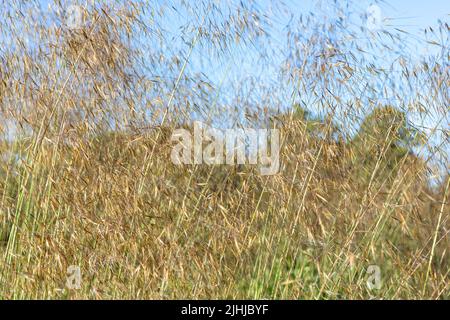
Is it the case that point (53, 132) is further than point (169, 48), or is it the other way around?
point (169, 48)

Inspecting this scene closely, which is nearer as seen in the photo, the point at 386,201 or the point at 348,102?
the point at 386,201

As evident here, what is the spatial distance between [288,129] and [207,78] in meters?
0.67

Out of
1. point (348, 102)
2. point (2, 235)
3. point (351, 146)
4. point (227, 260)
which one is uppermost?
point (348, 102)

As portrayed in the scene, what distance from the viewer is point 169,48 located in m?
3.34

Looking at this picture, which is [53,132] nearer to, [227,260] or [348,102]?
[227,260]

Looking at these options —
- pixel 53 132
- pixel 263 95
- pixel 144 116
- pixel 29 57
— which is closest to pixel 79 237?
pixel 53 132

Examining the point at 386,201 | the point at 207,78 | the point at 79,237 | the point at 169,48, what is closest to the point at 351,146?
the point at 386,201

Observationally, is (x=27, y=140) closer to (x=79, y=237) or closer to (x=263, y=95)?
(x=79, y=237)

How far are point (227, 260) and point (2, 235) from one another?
1.13 metres

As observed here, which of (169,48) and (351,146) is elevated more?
(169,48)
